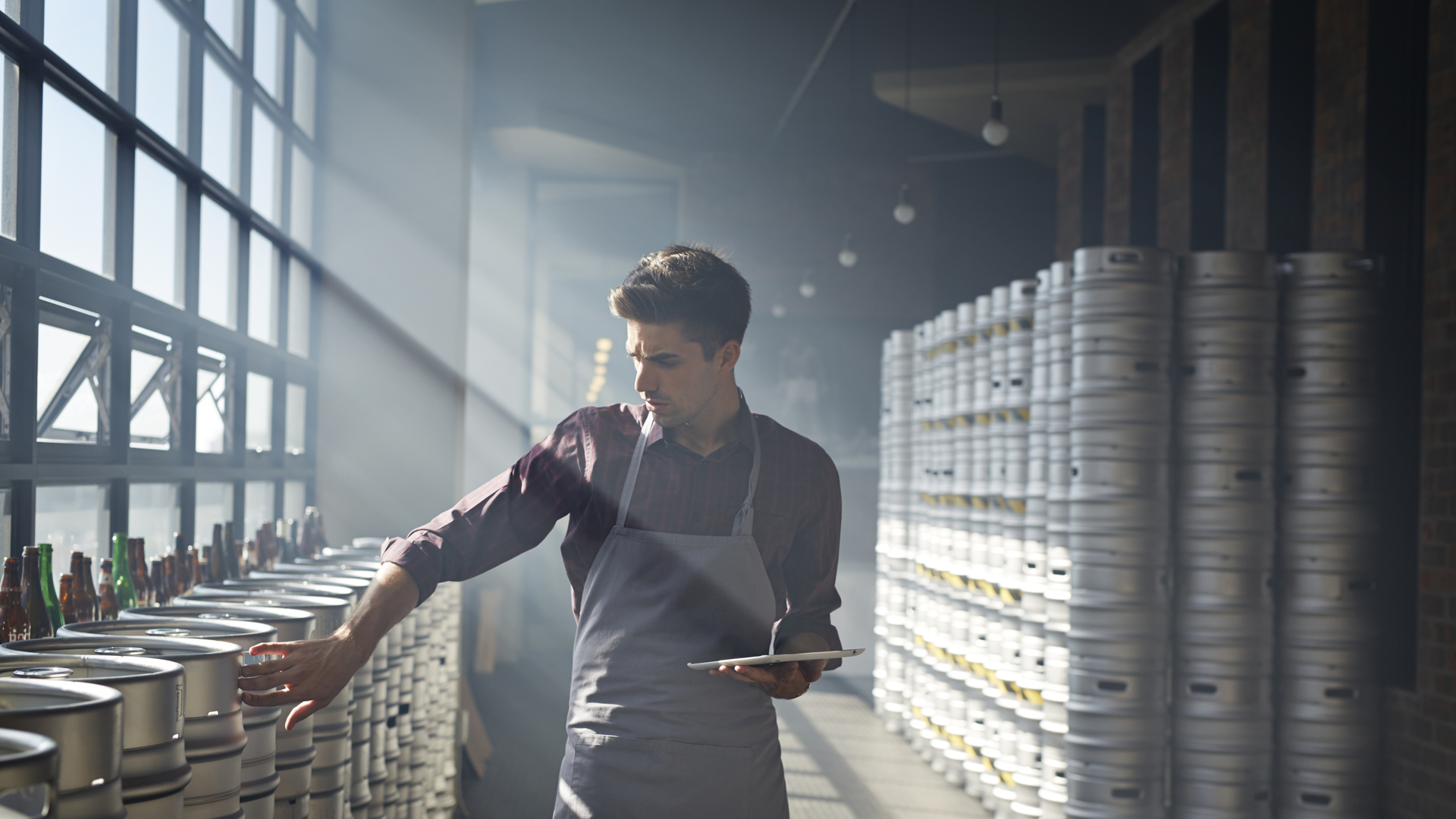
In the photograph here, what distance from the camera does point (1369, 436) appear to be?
12.5 ft

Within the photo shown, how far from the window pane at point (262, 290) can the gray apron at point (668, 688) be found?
2.77 metres

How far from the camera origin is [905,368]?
6.60 m

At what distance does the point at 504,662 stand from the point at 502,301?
3.16m

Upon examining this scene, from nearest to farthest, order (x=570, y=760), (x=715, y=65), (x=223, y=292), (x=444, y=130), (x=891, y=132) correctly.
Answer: (x=570, y=760)
(x=223, y=292)
(x=444, y=130)
(x=715, y=65)
(x=891, y=132)

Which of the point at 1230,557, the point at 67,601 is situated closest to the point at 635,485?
the point at 67,601

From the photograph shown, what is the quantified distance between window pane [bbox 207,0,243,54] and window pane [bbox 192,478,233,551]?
0.21 feet

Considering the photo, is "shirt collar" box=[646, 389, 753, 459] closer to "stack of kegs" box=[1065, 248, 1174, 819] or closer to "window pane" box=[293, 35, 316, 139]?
"stack of kegs" box=[1065, 248, 1174, 819]

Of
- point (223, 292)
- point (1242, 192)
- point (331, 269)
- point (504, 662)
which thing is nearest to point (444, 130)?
point (331, 269)

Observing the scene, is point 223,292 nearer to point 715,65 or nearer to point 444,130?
point 444,130

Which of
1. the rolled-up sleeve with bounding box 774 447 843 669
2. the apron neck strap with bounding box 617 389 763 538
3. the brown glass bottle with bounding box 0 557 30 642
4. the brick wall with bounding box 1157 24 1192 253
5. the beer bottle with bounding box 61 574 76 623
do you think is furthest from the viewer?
the brick wall with bounding box 1157 24 1192 253

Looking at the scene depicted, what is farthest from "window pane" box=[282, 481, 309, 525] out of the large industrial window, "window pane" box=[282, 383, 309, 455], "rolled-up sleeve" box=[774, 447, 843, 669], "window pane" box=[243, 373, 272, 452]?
"rolled-up sleeve" box=[774, 447, 843, 669]

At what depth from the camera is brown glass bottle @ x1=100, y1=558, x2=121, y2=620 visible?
7.47ft

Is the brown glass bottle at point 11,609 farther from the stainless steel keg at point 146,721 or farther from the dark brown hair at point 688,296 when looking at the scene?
the dark brown hair at point 688,296

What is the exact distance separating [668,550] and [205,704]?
0.65 meters
